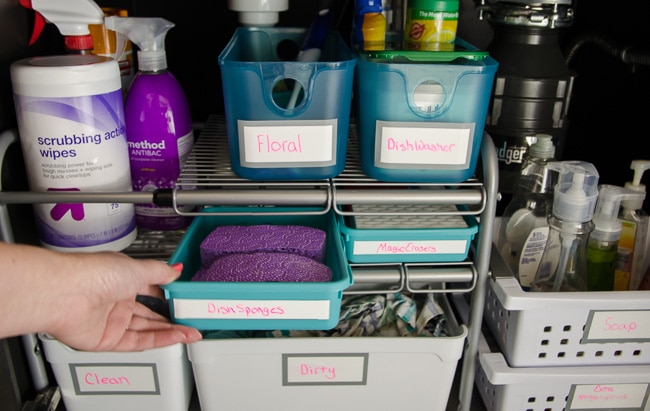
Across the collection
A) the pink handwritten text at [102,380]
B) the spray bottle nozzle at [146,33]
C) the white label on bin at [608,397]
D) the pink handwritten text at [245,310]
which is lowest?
the white label on bin at [608,397]

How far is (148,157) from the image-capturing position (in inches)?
32.8

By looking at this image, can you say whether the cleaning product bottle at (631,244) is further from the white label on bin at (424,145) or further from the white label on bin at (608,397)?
the white label on bin at (424,145)

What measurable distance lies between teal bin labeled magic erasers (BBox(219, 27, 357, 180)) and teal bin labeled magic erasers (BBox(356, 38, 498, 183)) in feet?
0.13

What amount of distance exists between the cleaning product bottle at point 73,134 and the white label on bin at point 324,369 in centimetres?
29

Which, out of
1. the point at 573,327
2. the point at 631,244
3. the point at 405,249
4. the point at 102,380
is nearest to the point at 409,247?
the point at 405,249

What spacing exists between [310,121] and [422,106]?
14cm

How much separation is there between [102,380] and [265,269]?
0.93 ft

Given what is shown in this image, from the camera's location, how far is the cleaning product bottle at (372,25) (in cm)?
76

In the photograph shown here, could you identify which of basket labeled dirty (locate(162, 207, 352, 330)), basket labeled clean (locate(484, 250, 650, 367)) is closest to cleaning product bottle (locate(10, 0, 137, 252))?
basket labeled dirty (locate(162, 207, 352, 330))

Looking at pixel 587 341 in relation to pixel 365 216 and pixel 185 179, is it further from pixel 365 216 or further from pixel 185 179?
pixel 185 179

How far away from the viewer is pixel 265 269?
0.72 metres

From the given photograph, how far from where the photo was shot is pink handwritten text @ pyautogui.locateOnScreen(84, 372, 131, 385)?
30.8 inches

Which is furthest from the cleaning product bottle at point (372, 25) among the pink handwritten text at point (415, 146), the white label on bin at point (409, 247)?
the white label on bin at point (409, 247)

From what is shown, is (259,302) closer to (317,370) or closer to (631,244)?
(317,370)
